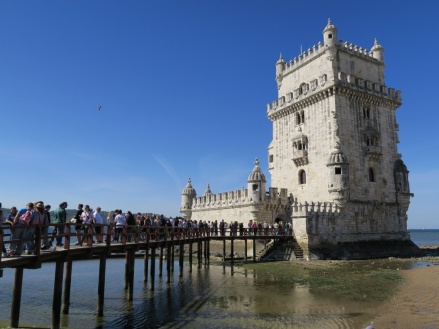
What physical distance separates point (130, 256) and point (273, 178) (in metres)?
26.5

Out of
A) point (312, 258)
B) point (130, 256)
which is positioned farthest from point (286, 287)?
point (312, 258)

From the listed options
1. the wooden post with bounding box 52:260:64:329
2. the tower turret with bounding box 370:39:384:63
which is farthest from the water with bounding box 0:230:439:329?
the tower turret with bounding box 370:39:384:63

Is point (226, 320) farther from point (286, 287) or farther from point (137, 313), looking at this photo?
point (286, 287)

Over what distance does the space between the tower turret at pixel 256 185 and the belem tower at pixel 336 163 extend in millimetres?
99

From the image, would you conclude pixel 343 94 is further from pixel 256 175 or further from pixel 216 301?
pixel 216 301

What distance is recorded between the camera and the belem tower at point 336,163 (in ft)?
109

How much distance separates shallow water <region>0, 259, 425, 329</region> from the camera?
1343 cm

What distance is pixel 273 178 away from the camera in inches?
1656

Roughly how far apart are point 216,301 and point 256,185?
21.0 meters

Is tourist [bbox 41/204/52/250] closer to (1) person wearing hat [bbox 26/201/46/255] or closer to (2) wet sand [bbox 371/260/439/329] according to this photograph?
(1) person wearing hat [bbox 26/201/46/255]

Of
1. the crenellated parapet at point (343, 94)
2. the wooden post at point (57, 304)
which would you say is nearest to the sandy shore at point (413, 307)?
the wooden post at point (57, 304)

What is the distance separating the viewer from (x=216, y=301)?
16766mm

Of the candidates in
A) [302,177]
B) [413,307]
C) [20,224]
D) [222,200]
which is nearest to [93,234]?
[20,224]

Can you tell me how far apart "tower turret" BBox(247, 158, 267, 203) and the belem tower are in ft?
0.33
